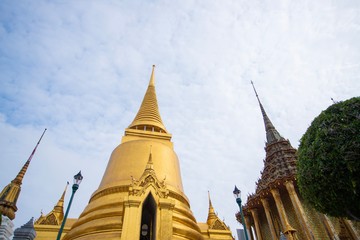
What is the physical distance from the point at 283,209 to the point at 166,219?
13.8m

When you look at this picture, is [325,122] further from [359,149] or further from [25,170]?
[25,170]

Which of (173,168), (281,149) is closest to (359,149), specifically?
(173,168)

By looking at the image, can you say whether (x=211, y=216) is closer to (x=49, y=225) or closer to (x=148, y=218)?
(x=148, y=218)

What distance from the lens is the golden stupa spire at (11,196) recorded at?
10.1 meters

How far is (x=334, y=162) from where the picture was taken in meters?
8.11

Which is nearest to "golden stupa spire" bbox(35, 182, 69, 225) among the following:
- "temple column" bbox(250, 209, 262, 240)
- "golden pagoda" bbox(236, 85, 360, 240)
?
"golden pagoda" bbox(236, 85, 360, 240)

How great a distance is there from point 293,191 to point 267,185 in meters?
2.11

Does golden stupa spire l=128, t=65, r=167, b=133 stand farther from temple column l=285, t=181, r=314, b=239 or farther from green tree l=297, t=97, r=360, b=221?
green tree l=297, t=97, r=360, b=221

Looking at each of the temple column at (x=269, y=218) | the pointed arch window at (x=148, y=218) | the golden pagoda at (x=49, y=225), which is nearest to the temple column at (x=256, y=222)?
the temple column at (x=269, y=218)

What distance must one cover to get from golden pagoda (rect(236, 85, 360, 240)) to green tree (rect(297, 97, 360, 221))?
627cm

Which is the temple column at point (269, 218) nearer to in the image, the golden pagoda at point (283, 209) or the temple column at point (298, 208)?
the golden pagoda at point (283, 209)

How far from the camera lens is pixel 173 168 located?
14078 millimetres

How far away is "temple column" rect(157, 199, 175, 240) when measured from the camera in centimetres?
837

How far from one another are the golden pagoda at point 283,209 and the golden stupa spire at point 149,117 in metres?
10.0
